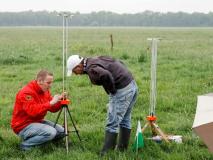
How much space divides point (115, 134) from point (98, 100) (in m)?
4.30

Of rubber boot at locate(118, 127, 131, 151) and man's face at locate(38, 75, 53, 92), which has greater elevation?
man's face at locate(38, 75, 53, 92)

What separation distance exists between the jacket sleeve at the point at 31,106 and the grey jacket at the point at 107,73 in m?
0.96

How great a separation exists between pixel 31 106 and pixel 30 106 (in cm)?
1

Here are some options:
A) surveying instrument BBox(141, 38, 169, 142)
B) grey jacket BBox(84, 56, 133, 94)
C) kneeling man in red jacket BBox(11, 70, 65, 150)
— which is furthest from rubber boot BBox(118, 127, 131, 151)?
kneeling man in red jacket BBox(11, 70, 65, 150)

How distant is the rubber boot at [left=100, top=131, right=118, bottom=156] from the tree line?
165 meters

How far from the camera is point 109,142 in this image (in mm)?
6742

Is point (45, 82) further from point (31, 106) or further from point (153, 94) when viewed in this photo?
point (153, 94)

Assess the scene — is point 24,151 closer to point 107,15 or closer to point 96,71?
point 96,71

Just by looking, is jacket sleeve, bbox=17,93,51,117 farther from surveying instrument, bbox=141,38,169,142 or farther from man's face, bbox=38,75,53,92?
surveying instrument, bbox=141,38,169,142

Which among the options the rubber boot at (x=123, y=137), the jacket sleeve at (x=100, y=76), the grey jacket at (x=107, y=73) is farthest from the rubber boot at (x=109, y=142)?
the jacket sleeve at (x=100, y=76)

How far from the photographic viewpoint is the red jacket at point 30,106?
6.85 meters

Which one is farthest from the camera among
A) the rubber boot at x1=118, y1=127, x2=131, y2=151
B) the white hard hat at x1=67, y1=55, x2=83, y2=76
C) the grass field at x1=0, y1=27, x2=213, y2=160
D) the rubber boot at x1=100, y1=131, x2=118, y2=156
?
the rubber boot at x1=118, y1=127, x2=131, y2=151

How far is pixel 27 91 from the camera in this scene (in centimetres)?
691

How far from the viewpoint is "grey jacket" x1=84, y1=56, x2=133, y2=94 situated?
612cm
